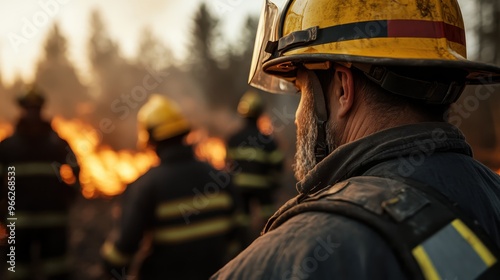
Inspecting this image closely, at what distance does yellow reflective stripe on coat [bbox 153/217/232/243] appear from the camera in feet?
12.0

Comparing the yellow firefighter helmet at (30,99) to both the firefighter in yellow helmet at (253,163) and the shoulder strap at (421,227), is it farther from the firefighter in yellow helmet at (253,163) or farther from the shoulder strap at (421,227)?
the shoulder strap at (421,227)

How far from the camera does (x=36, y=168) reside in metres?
5.56

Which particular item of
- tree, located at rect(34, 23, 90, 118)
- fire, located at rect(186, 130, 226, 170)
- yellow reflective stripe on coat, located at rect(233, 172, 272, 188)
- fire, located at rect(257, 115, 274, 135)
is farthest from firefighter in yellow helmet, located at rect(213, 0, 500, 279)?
tree, located at rect(34, 23, 90, 118)

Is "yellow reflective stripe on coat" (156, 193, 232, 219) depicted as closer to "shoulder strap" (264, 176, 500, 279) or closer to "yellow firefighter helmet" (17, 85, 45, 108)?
"shoulder strap" (264, 176, 500, 279)

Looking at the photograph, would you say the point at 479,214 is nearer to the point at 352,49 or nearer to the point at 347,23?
the point at 352,49

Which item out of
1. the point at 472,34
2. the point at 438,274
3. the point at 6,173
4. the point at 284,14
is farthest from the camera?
the point at 472,34

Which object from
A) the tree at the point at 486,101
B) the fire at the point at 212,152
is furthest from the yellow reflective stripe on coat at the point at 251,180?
the tree at the point at 486,101

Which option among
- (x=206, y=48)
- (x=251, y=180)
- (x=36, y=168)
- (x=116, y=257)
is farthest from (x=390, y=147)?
(x=206, y=48)

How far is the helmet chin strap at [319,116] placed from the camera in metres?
1.73

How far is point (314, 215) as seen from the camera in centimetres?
120

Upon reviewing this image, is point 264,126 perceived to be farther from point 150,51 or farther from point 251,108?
point 150,51

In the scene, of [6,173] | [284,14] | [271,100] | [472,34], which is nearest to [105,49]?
[271,100]

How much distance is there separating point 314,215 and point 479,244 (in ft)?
1.40

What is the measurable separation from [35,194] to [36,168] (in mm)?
324
